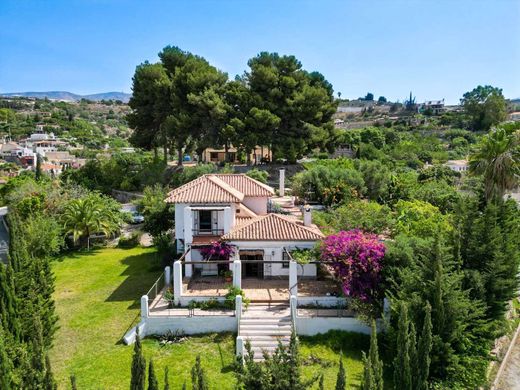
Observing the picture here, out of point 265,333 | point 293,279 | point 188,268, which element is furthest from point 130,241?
point 265,333

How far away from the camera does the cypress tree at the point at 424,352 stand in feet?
38.8

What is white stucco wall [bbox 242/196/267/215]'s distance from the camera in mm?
27531

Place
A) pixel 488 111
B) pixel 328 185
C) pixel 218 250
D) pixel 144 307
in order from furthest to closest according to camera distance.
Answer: pixel 488 111, pixel 328 185, pixel 218 250, pixel 144 307

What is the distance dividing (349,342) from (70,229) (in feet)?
73.5

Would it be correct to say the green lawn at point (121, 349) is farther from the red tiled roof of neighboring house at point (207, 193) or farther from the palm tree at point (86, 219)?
the palm tree at point (86, 219)

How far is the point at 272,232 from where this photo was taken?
71.6 ft

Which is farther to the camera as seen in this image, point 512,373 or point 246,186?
point 246,186

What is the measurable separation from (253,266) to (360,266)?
6532 millimetres

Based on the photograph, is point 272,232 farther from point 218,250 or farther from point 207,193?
point 207,193

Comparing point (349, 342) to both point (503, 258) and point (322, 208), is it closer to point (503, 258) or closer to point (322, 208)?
point (503, 258)

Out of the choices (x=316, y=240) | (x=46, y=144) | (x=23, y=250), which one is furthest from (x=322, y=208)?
(x=46, y=144)

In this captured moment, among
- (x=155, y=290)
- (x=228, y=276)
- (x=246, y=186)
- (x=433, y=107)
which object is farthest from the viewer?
(x=433, y=107)

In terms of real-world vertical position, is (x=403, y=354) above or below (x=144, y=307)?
above

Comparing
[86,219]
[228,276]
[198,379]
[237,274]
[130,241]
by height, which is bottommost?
[130,241]
